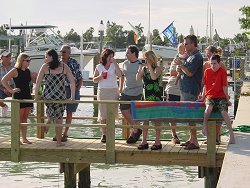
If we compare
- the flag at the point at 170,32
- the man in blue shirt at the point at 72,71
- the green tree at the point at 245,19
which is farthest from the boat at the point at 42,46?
the man in blue shirt at the point at 72,71

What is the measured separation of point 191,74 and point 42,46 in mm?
34983

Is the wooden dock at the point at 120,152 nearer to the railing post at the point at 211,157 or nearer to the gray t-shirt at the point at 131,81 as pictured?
the railing post at the point at 211,157

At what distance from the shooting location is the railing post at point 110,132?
9.82 metres

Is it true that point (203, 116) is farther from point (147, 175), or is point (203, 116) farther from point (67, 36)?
point (67, 36)

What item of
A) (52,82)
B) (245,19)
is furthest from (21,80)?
(245,19)

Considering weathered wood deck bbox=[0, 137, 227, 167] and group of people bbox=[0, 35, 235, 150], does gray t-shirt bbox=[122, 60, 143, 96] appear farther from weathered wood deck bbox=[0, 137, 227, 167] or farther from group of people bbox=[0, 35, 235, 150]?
weathered wood deck bbox=[0, 137, 227, 167]

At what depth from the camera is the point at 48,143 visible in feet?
35.3

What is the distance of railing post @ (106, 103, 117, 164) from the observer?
982 cm

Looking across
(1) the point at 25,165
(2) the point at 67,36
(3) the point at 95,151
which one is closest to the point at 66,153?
(3) the point at 95,151

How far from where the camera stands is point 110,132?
984cm

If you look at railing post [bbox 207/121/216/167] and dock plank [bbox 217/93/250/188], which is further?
railing post [bbox 207/121/216/167]

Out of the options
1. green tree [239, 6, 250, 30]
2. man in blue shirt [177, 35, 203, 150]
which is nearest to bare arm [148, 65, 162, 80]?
man in blue shirt [177, 35, 203, 150]

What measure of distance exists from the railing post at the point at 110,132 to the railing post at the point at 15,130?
1.39 m

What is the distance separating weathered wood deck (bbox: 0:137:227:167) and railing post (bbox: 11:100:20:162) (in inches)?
3.2
